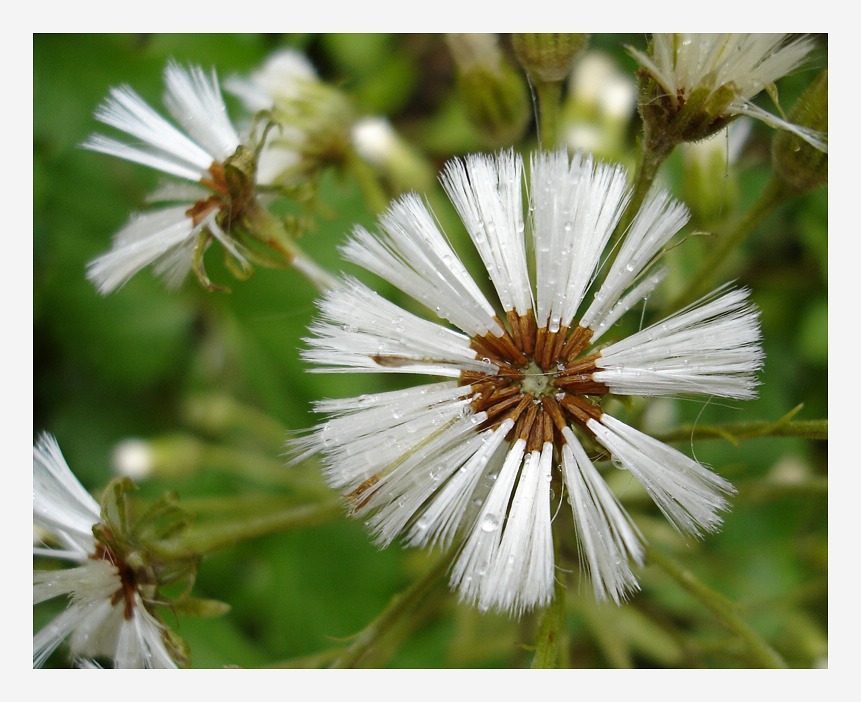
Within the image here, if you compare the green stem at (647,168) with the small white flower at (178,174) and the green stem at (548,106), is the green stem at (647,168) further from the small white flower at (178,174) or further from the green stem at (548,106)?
the small white flower at (178,174)

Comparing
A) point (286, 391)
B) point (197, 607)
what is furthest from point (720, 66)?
point (286, 391)

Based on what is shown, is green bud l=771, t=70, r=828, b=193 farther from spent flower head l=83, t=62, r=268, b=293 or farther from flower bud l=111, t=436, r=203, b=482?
flower bud l=111, t=436, r=203, b=482

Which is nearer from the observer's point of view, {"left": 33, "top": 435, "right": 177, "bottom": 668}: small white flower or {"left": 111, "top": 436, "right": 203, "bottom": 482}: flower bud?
{"left": 33, "top": 435, "right": 177, "bottom": 668}: small white flower

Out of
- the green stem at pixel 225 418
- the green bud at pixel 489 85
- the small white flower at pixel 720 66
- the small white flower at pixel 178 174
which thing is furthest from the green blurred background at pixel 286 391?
the small white flower at pixel 720 66

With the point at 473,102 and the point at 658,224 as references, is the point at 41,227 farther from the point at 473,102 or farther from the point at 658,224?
the point at 658,224

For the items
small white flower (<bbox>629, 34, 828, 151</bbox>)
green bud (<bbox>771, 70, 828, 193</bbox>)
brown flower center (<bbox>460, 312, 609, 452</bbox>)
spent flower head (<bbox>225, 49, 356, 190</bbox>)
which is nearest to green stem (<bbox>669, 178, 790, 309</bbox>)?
green bud (<bbox>771, 70, 828, 193</bbox>)

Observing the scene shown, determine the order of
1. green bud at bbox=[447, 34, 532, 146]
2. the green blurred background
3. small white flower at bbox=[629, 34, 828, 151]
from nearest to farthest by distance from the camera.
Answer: small white flower at bbox=[629, 34, 828, 151] < green bud at bbox=[447, 34, 532, 146] < the green blurred background
